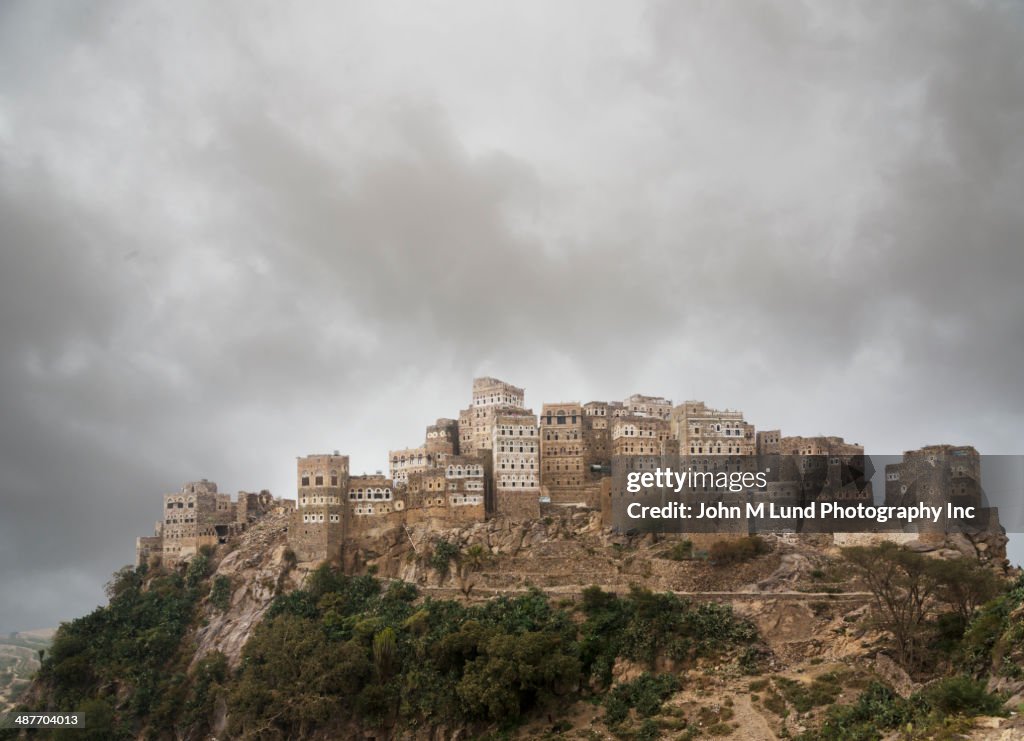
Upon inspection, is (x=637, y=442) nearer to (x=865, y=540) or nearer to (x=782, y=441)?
(x=782, y=441)

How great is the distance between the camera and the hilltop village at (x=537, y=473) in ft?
241

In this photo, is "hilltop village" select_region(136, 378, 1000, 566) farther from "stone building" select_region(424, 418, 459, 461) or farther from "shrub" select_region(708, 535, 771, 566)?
"shrub" select_region(708, 535, 771, 566)

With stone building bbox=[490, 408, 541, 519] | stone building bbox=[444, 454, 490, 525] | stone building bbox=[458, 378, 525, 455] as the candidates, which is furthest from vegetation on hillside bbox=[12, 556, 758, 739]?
stone building bbox=[458, 378, 525, 455]

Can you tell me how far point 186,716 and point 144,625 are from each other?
1179 centimetres

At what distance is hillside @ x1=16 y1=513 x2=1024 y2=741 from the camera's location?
4888 cm

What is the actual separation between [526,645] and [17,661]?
309ft

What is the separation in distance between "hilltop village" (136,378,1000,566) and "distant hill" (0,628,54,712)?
79.2ft

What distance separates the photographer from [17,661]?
12325cm

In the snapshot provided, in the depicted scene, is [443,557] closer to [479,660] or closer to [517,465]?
[517,465]

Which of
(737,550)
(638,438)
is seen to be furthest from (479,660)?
(638,438)

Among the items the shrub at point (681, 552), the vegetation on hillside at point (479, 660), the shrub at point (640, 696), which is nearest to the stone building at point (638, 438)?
the shrub at point (681, 552)

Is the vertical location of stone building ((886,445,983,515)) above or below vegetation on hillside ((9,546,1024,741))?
above

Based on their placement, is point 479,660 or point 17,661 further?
point 17,661

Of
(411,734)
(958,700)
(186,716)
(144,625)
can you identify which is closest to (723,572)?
(411,734)
